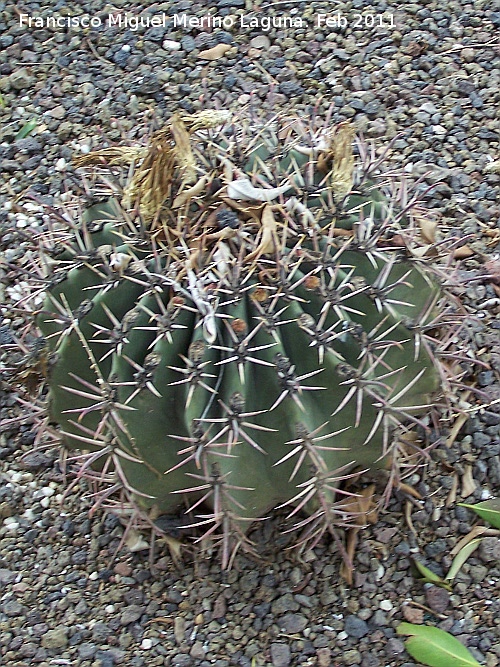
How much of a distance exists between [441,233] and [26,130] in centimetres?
130

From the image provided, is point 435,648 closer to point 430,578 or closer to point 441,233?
point 430,578

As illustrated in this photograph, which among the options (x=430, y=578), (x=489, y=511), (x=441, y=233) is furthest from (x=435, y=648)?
(x=441, y=233)

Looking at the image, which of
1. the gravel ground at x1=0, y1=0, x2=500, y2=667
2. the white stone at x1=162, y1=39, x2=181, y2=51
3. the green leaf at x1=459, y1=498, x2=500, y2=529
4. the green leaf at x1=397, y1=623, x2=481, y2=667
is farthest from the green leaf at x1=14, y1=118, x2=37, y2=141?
the green leaf at x1=397, y1=623, x2=481, y2=667

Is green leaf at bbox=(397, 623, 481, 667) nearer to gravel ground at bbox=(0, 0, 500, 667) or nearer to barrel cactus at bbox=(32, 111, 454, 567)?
gravel ground at bbox=(0, 0, 500, 667)

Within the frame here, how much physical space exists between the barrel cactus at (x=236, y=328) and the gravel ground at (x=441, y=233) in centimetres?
24

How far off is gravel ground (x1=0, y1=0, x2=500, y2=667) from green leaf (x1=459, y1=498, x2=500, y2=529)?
3cm


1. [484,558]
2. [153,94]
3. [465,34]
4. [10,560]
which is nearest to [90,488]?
[10,560]

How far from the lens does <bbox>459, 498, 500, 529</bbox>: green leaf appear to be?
1.70 metres

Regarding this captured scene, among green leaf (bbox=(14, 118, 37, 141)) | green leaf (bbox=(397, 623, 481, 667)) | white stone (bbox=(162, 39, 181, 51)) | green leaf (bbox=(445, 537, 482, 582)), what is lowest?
green leaf (bbox=(397, 623, 481, 667))

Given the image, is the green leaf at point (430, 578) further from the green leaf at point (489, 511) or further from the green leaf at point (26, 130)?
the green leaf at point (26, 130)

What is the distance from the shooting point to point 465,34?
2.63m

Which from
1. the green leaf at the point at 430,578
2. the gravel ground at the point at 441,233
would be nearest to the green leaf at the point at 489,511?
the gravel ground at the point at 441,233

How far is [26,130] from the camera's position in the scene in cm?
247

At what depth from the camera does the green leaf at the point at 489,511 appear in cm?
170
